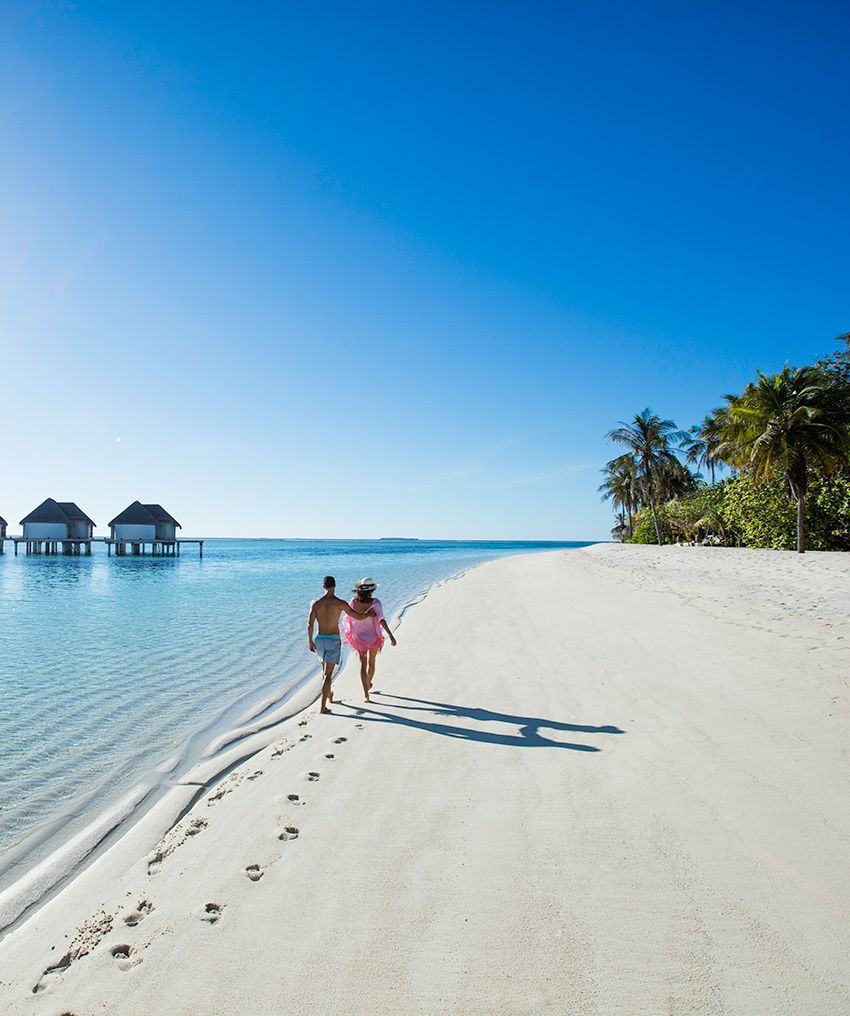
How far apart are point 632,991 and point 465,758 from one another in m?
2.88

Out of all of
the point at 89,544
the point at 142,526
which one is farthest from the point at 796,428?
the point at 89,544

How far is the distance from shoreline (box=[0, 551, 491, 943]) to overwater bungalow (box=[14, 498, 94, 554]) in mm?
68165

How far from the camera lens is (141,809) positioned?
5043 mm

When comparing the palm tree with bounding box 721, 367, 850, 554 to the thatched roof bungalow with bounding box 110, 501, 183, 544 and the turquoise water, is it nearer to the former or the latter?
the turquoise water

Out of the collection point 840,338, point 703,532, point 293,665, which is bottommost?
point 293,665

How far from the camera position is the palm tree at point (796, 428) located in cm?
2327

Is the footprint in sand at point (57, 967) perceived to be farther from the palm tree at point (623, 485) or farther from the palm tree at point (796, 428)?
the palm tree at point (623, 485)

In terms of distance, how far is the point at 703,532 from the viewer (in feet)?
121

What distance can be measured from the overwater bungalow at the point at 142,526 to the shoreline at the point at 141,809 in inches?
2492

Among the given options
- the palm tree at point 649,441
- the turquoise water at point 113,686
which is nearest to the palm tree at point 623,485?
the palm tree at point 649,441

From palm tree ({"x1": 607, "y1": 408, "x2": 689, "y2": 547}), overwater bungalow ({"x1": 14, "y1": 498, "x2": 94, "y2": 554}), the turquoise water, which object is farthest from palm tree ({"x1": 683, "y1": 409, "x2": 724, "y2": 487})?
overwater bungalow ({"x1": 14, "y1": 498, "x2": 94, "y2": 554})

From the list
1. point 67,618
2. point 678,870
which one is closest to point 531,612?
point 678,870

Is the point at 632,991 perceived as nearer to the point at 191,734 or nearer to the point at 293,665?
the point at 191,734

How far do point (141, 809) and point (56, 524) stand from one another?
70999mm
